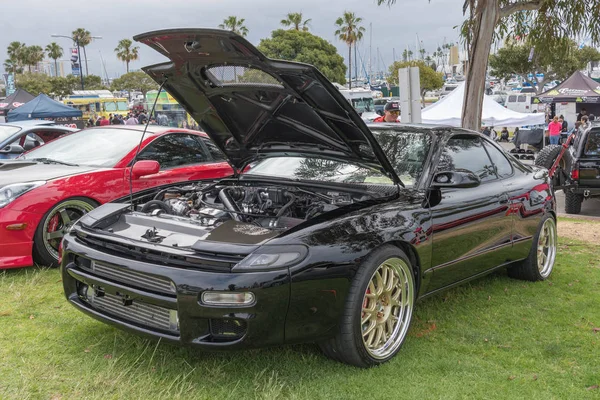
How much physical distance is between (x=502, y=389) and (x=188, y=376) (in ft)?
5.51

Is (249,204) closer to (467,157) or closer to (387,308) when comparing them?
(387,308)

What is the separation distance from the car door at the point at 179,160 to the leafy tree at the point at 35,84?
5146cm

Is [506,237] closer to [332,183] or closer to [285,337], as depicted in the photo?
[332,183]

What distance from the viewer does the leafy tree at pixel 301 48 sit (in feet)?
156

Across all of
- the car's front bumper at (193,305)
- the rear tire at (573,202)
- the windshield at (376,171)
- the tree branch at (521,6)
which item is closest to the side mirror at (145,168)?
the windshield at (376,171)

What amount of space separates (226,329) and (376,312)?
0.94m

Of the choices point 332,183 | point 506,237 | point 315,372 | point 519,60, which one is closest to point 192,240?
point 315,372

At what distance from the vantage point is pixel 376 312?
335 cm

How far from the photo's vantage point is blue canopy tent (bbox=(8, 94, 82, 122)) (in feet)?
74.9

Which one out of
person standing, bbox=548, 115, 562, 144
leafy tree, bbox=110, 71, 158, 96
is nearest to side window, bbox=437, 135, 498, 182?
person standing, bbox=548, 115, 562, 144

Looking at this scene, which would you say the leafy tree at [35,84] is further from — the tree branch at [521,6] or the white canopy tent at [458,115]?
the tree branch at [521,6]

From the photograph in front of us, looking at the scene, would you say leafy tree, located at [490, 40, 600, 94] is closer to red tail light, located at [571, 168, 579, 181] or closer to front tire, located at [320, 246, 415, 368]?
red tail light, located at [571, 168, 579, 181]

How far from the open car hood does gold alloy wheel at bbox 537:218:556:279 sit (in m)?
2.21

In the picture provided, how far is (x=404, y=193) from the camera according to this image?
3795mm
